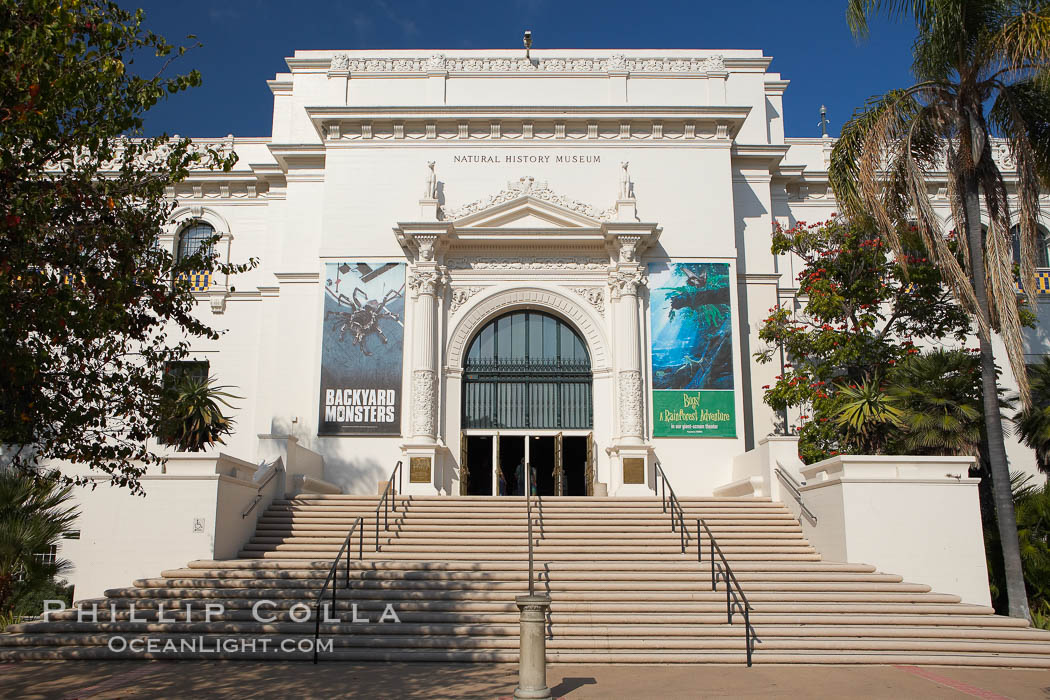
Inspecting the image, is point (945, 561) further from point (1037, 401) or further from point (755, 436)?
point (755, 436)

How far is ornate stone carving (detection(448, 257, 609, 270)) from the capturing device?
24266 mm

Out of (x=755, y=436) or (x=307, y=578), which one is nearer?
(x=307, y=578)

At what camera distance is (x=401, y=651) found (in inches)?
475

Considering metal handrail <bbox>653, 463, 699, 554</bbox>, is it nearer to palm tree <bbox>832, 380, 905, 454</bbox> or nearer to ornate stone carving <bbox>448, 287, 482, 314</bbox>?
palm tree <bbox>832, 380, 905, 454</bbox>

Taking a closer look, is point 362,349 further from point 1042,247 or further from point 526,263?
point 1042,247

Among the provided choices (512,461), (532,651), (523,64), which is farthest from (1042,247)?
(532,651)

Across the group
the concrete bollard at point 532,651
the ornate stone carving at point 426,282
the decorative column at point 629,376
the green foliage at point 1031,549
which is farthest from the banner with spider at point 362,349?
the green foliage at point 1031,549

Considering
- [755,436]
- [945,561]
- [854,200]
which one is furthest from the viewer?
[755,436]

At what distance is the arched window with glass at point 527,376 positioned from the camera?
23.7m

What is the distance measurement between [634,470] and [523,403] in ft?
12.5

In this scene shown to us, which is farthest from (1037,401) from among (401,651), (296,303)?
(296,303)

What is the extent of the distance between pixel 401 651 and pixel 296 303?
1483 cm

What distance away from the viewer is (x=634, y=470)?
21.9 m

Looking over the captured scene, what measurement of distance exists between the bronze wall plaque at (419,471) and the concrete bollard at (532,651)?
38.9 ft
